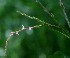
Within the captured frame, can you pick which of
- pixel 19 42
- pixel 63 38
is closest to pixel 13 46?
pixel 19 42

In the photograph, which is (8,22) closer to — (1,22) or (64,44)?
(1,22)

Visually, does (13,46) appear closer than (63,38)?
No

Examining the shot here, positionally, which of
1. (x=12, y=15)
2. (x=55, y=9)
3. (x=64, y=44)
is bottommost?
(x=64, y=44)

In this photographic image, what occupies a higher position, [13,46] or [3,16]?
[3,16]

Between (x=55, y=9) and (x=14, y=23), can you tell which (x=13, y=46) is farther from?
(x=55, y=9)

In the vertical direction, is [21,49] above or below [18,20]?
below

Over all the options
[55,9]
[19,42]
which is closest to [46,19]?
[55,9]
